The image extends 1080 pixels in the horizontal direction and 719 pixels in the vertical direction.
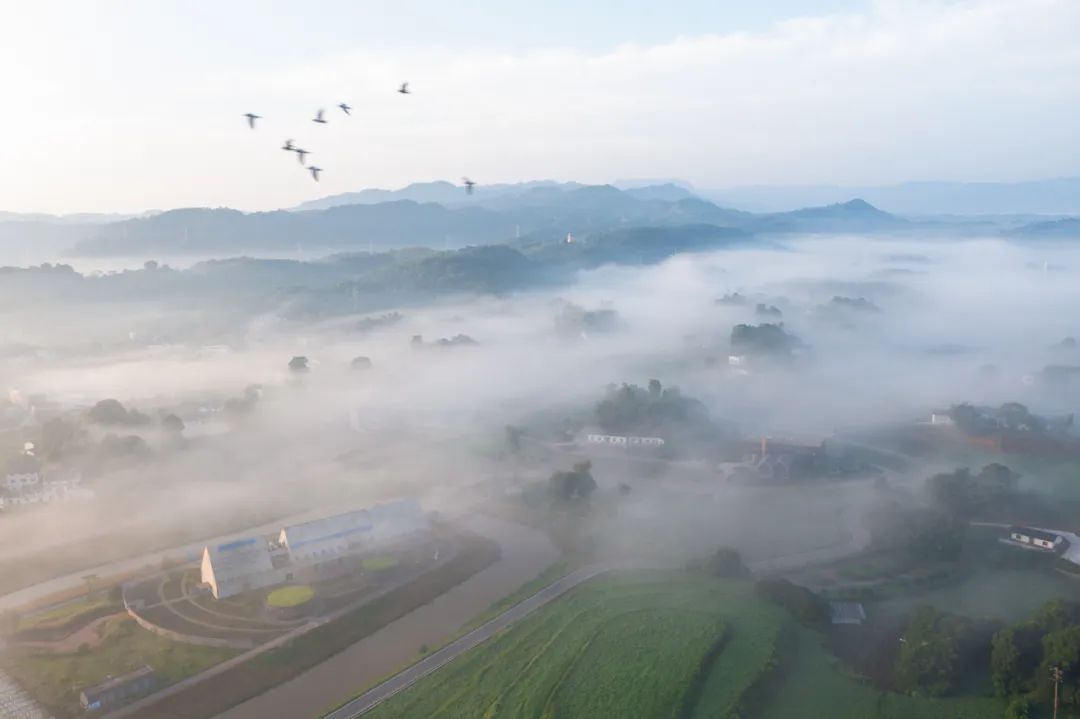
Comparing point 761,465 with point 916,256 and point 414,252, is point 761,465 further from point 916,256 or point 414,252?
point 916,256

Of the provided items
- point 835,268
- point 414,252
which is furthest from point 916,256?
point 414,252

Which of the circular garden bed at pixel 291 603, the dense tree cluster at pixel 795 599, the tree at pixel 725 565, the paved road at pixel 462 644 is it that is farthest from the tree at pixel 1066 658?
the circular garden bed at pixel 291 603

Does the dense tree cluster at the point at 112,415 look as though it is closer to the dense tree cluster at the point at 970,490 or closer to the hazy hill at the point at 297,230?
the dense tree cluster at the point at 970,490

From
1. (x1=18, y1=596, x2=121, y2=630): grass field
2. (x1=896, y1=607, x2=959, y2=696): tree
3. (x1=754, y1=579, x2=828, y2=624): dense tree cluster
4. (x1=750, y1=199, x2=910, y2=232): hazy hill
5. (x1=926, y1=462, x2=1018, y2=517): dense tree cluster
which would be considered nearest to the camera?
(x1=896, y1=607, x2=959, y2=696): tree

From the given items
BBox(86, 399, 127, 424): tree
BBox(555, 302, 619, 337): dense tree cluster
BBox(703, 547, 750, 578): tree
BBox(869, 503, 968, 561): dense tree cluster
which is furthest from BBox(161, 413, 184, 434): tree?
BBox(555, 302, 619, 337): dense tree cluster

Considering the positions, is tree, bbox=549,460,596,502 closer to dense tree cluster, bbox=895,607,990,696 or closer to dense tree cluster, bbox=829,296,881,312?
dense tree cluster, bbox=895,607,990,696

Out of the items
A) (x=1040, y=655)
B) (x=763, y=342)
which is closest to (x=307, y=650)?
(x=1040, y=655)
